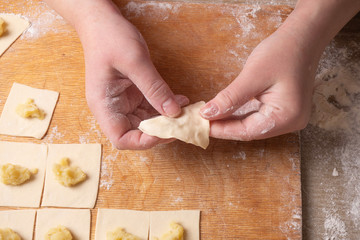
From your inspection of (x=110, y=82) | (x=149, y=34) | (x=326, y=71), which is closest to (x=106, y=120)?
(x=110, y=82)

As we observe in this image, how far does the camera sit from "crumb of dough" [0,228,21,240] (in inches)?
53.6

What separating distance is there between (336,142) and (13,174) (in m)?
1.38

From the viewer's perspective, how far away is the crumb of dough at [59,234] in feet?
4.47

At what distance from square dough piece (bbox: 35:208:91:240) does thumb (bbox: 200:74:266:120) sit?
25.9 inches

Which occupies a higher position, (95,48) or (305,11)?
(305,11)

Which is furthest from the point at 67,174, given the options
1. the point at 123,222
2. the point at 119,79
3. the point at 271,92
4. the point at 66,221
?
the point at 271,92

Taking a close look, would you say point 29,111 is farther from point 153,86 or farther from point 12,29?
point 153,86

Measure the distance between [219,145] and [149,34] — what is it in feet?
2.05

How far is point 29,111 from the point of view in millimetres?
1519

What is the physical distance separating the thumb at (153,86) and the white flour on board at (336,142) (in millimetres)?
660

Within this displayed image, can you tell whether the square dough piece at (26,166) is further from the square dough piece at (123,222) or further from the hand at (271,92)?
the hand at (271,92)

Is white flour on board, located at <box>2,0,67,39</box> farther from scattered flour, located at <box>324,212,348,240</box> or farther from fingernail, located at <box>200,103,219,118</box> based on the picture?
scattered flour, located at <box>324,212,348,240</box>

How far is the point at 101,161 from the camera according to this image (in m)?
1.51

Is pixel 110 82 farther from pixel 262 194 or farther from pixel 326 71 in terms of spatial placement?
pixel 326 71
